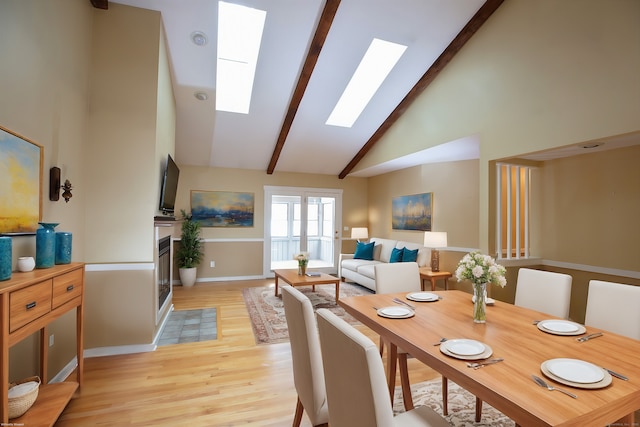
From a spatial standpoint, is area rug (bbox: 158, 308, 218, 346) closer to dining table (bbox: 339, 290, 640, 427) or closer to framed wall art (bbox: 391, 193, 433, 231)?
dining table (bbox: 339, 290, 640, 427)

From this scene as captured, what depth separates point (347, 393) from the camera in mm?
1065

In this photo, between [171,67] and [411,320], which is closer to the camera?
[411,320]

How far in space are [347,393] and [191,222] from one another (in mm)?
5657

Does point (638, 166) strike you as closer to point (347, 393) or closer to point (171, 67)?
point (347, 393)

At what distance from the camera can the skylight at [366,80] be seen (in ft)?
13.4

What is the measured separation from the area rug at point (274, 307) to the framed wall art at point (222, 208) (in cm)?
161

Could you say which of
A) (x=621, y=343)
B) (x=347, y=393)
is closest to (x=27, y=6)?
(x=347, y=393)

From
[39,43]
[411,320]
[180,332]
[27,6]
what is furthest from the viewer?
[180,332]

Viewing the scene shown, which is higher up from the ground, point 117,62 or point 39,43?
point 117,62

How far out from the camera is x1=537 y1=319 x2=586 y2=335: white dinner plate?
4.93 ft

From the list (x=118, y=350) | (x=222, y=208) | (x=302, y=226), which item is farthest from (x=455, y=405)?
(x=222, y=208)

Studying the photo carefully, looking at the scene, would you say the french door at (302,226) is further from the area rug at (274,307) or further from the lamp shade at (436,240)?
the lamp shade at (436,240)

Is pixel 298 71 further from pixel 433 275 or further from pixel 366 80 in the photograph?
pixel 433 275

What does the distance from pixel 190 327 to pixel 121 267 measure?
3.74ft
